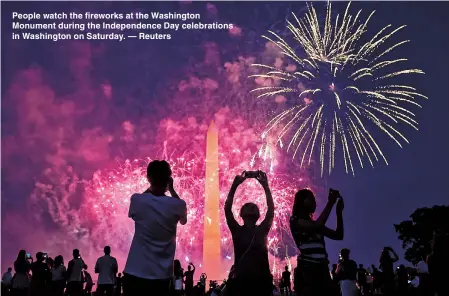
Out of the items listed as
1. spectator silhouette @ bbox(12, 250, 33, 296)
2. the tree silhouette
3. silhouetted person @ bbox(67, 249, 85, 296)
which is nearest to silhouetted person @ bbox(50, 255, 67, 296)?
silhouetted person @ bbox(67, 249, 85, 296)

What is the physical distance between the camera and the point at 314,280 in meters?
5.80

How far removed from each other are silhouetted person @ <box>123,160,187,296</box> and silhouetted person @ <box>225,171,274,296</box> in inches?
37.6

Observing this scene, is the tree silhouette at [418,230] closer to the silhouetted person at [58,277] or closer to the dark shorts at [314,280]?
the silhouetted person at [58,277]

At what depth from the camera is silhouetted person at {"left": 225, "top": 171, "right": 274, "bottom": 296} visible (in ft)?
18.6

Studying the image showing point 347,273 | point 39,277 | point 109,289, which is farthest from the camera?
point 109,289

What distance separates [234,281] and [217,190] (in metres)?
32.8

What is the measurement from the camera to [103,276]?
43.6ft

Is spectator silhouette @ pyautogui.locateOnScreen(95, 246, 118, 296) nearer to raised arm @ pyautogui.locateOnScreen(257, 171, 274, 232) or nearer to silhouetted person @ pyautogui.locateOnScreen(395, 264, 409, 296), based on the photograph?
silhouetted person @ pyautogui.locateOnScreen(395, 264, 409, 296)

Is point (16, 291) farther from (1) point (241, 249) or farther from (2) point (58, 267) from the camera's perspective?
(1) point (241, 249)

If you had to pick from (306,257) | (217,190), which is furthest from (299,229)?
(217,190)

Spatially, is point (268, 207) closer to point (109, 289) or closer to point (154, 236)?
point (154, 236)

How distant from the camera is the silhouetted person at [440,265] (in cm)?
649

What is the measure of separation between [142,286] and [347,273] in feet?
26.4

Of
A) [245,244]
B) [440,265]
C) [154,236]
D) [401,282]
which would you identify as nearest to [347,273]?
[401,282]
